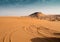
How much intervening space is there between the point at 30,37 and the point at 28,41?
1.65 ft

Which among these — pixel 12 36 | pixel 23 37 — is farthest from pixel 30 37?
pixel 12 36

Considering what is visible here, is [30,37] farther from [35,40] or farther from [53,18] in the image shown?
[53,18]

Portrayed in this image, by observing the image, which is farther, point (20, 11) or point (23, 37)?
point (20, 11)

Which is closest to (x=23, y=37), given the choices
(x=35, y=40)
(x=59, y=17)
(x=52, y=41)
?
(x=35, y=40)

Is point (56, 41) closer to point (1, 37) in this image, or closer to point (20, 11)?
point (1, 37)

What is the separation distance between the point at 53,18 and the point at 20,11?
11.1 ft

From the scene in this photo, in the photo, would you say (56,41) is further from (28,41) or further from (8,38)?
(8,38)

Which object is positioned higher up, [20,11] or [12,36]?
[20,11]

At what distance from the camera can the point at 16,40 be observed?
5.78 m

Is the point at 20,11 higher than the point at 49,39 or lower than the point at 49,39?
higher

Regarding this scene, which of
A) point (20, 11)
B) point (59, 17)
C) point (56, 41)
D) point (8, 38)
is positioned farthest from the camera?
point (59, 17)

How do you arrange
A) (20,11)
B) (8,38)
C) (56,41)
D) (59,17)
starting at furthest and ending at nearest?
(59,17) < (20,11) < (8,38) < (56,41)

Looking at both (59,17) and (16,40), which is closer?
(16,40)

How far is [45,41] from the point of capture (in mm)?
5570
